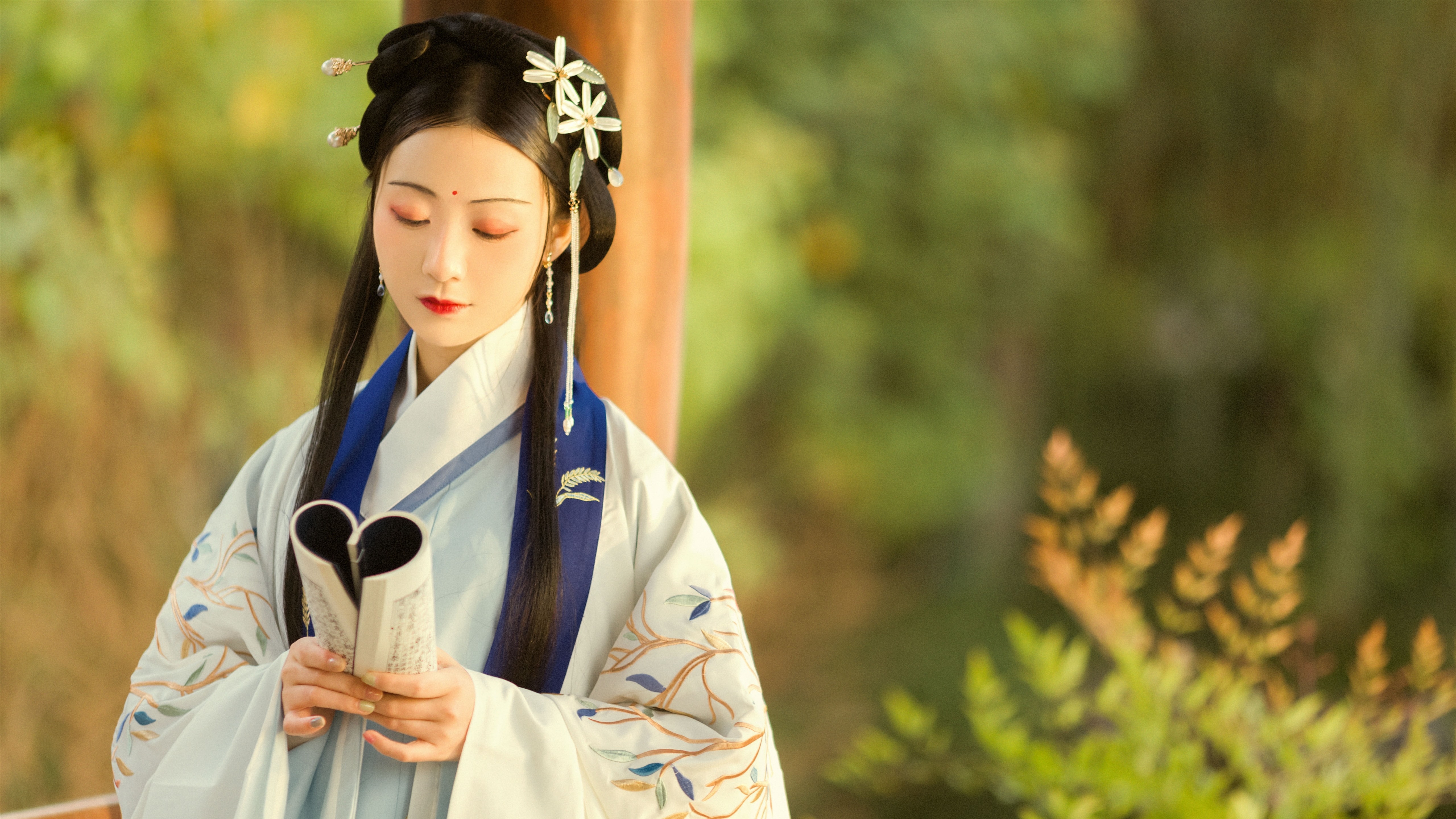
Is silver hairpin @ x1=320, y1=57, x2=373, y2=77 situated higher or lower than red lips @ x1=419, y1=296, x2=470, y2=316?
higher

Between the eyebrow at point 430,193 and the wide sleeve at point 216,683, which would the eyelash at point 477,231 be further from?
the wide sleeve at point 216,683

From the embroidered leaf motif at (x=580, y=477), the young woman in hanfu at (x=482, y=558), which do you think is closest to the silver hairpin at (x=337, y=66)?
the young woman in hanfu at (x=482, y=558)

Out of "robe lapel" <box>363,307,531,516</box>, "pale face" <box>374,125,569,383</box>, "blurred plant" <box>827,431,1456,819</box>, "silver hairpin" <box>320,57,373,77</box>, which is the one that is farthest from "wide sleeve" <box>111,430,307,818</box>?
"blurred plant" <box>827,431,1456,819</box>

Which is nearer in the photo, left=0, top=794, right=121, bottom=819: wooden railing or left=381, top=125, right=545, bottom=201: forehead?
left=381, top=125, right=545, bottom=201: forehead

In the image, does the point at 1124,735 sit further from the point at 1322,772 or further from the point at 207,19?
the point at 207,19

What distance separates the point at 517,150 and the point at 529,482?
259mm

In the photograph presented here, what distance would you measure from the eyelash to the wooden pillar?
25cm

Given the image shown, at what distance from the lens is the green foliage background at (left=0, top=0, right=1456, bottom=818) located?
261 cm

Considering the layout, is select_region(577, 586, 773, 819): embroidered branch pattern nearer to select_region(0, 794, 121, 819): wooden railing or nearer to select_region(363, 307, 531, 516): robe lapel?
select_region(363, 307, 531, 516): robe lapel

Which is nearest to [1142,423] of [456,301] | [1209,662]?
[1209,662]

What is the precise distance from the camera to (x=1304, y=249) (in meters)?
4.39

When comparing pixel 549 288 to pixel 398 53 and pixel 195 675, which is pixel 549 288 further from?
pixel 195 675

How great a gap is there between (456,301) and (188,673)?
360 mm

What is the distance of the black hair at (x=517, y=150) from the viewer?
0.85 metres
